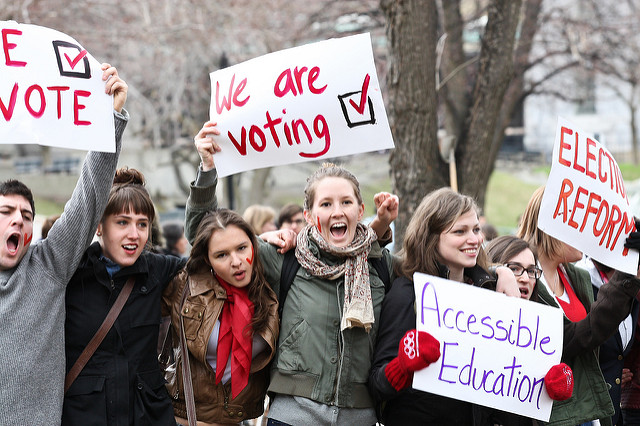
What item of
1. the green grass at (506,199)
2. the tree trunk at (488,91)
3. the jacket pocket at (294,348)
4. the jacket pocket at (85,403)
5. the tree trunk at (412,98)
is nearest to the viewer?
the jacket pocket at (85,403)

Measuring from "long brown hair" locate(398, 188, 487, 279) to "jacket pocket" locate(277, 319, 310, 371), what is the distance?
1.79 ft

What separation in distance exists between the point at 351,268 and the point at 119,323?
3.42 feet

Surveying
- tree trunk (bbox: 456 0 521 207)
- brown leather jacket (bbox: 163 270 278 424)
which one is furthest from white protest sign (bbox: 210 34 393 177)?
tree trunk (bbox: 456 0 521 207)

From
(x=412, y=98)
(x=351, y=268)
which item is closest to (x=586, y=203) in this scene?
(x=351, y=268)

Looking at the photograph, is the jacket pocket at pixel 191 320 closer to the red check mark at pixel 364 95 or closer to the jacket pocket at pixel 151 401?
the jacket pocket at pixel 151 401

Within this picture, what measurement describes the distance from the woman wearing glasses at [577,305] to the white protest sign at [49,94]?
2120mm

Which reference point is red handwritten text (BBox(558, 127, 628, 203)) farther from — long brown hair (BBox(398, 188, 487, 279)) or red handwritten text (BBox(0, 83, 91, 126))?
red handwritten text (BBox(0, 83, 91, 126))

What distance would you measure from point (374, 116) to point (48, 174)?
21.3m

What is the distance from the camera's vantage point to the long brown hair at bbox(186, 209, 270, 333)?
11.8 feet

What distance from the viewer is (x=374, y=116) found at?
3.86 m

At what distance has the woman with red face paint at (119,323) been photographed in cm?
329

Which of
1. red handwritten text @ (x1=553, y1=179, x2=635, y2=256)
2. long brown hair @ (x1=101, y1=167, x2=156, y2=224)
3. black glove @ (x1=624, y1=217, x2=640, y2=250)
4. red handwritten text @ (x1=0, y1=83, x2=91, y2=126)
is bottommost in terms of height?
black glove @ (x1=624, y1=217, x2=640, y2=250)

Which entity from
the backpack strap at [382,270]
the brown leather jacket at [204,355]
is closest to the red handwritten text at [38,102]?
the brown leather jacket at [204,355]

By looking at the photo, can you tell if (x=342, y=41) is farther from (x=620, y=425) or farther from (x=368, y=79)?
(x=620, y=425)
